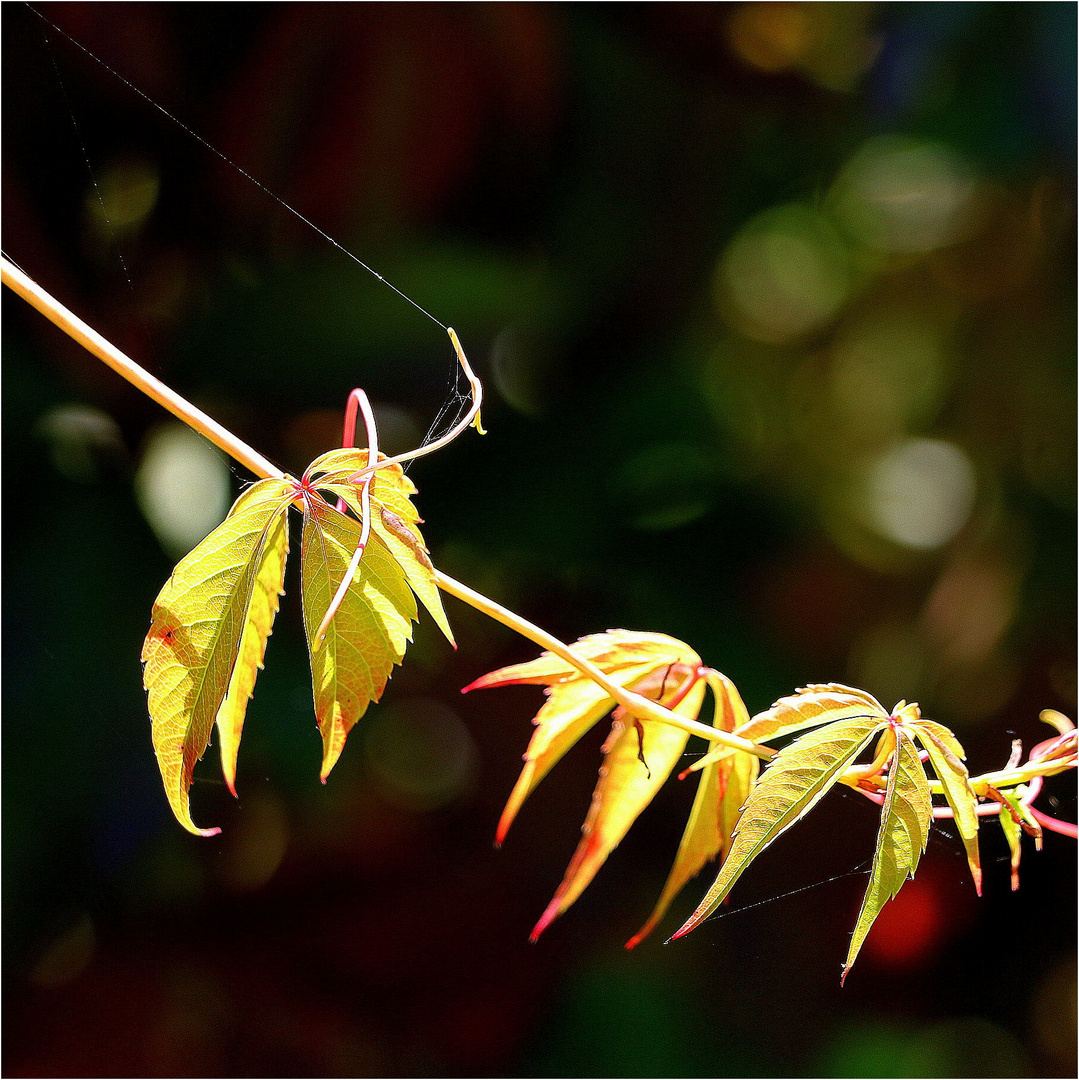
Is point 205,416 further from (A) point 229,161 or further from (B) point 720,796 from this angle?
(A) point 229,161

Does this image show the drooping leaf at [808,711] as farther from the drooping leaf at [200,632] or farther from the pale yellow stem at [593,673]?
the drooping leaf at [200,632]

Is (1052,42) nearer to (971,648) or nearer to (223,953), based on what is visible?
(971,648)

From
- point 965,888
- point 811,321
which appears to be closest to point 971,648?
point 965,888

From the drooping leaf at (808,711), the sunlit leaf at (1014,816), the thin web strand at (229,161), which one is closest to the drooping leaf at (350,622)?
the drooping leaf at (808,711)

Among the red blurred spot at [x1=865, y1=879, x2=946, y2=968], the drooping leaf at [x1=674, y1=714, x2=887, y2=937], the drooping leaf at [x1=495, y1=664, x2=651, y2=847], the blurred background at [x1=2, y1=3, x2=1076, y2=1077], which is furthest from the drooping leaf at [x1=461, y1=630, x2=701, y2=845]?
the red blurred spot at [x1=865, y1=879, x2=946, y2=968]

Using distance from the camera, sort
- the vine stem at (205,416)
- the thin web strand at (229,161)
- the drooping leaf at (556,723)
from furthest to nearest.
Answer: the thin web strand at (229,161) < the drooping leaf at (556,723) < the vine stem at (205,416)
